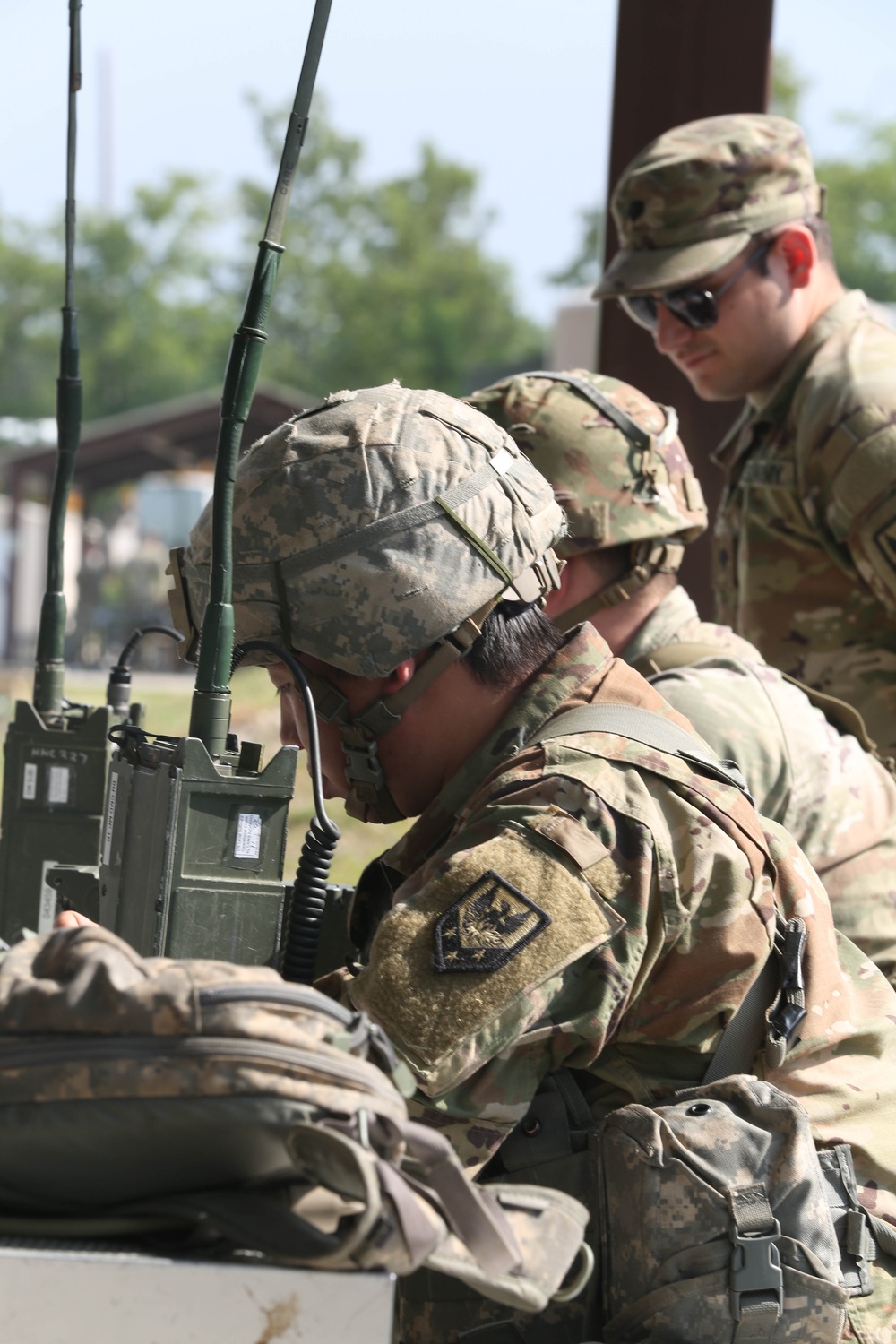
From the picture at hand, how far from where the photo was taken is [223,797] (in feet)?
6.22

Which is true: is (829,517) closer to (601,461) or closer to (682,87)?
(601,461)

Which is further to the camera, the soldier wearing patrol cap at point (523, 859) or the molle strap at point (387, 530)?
the molle strap at point (387, 530)

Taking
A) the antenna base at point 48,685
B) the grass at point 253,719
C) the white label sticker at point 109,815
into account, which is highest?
the white label sticker at point 109,815

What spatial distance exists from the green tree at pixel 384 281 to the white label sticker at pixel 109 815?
171ft

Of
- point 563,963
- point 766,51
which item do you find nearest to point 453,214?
point 766,51

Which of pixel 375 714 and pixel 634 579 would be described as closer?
pixel 375 714

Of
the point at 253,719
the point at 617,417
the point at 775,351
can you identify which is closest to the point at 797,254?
the point at 775,351

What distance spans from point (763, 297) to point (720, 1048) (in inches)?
98.8

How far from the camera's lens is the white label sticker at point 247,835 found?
1917 mm

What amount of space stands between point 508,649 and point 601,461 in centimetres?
127

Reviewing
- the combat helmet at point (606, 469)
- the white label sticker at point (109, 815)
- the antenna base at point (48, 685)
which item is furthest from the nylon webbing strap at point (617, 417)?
the white label sticker at point (109, 815)

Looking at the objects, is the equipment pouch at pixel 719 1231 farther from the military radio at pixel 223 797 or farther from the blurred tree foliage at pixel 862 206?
the blurred tree foliage at pixel 862 206

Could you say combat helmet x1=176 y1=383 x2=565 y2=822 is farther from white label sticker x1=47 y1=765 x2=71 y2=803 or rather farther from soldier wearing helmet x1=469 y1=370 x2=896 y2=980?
soldier wearing helmet x1=469 y1=370 x2=896 y2=980

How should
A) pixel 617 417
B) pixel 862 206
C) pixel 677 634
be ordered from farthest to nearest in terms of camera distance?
pixel 862 206, pixel 617 417, pixel 677 634
